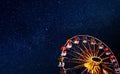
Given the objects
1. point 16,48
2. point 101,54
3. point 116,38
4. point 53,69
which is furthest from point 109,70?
point 16,48

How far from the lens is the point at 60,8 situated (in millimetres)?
8562

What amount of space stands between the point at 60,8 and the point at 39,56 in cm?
171

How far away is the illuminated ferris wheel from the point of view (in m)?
8.29

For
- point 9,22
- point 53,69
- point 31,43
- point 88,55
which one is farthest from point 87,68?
point 9,22

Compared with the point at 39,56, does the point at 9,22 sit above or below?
above

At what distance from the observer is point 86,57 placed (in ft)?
28.6

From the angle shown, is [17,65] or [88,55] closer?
[17,65]

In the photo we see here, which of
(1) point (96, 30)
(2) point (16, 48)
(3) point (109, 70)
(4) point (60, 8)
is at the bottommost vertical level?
(3) point (109, 70)

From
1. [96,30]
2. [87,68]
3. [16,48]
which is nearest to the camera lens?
[16,48]

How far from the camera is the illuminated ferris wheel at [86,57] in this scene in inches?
326

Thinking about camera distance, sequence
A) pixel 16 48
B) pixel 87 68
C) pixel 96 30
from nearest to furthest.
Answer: pixel 16 48
pixel 87 68
pixel 96 30

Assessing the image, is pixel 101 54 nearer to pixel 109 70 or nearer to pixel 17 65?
pixel 109 70

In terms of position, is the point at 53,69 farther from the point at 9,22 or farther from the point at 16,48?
the point at 9,22

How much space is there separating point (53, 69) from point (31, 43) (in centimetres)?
Result: 103
